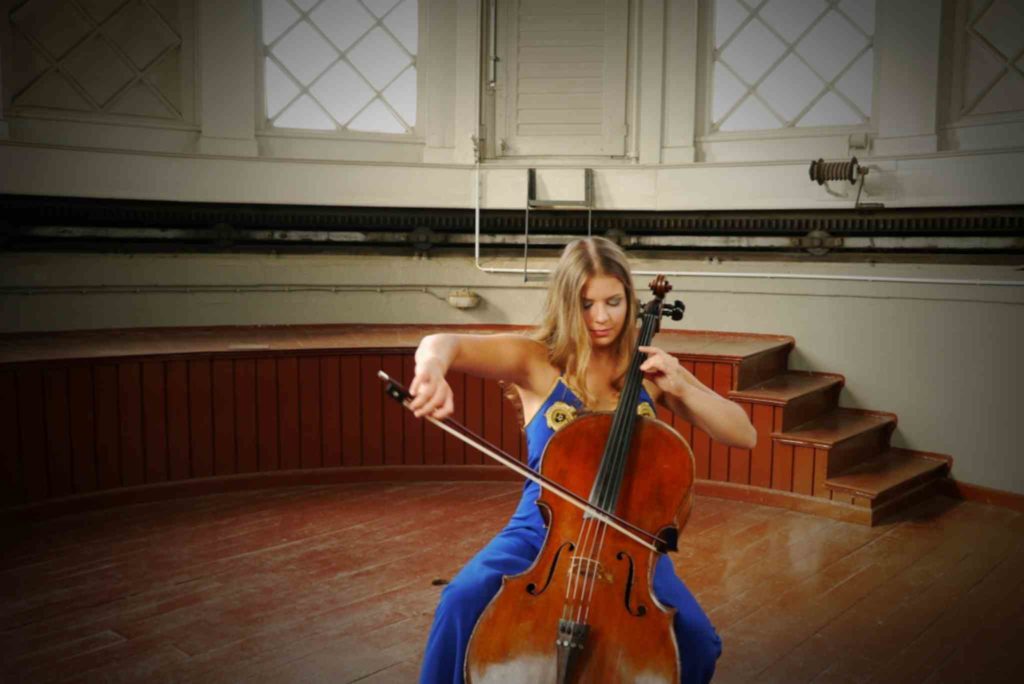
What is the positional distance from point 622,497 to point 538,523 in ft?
0.92

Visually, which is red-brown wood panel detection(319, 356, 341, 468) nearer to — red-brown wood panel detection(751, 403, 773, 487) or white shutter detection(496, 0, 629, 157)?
white shutter detection(496, 0, 629, 157)

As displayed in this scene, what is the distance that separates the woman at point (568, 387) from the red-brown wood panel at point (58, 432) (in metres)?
2.32

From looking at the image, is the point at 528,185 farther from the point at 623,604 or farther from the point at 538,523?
the point at 623,604

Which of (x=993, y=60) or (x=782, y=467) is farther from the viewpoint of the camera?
(x=993, y=60)

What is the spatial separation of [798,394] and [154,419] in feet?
9.05

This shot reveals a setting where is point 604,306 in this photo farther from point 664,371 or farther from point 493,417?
point 493,417

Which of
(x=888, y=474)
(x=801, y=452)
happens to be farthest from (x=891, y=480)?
(x=801, y=452)

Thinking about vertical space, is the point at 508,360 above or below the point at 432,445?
above

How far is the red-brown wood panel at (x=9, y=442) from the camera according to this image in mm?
3555

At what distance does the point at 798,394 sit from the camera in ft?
13.8

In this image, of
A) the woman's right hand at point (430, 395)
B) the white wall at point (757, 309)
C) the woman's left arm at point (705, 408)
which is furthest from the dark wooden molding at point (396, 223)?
the woman's right hand at point (430, 395)

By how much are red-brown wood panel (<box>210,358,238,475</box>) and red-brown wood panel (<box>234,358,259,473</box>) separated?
2 centimetres

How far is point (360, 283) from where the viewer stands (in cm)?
521

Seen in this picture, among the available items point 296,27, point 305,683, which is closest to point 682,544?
point 305,683
